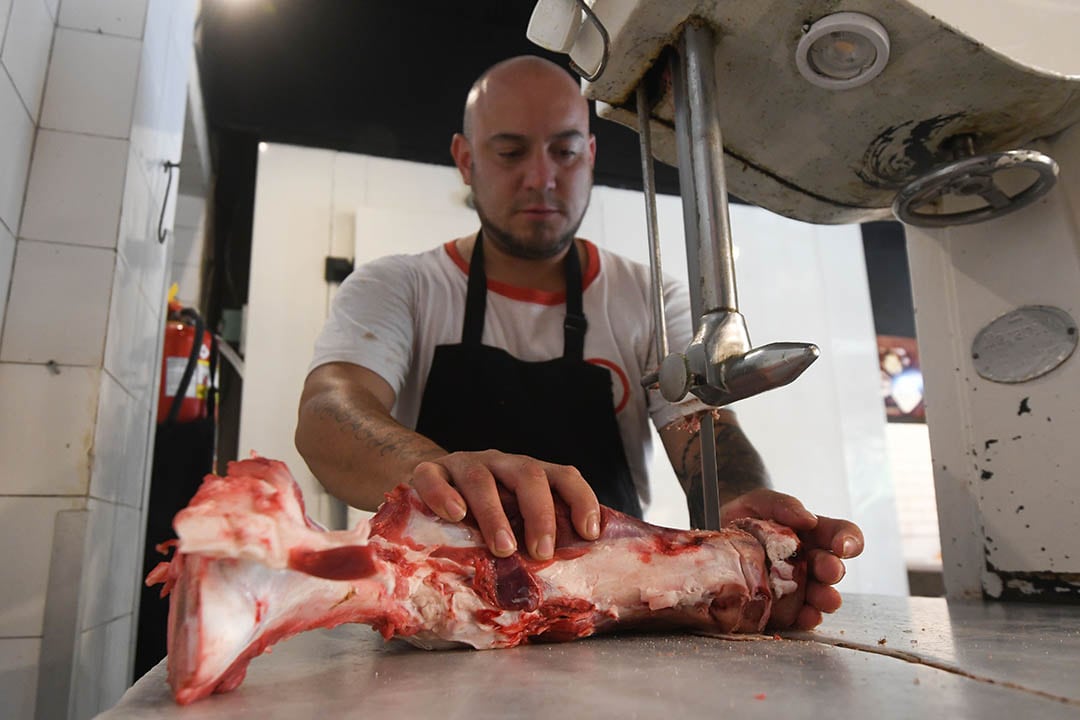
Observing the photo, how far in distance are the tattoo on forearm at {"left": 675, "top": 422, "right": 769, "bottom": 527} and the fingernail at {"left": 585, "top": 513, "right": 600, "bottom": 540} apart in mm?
441

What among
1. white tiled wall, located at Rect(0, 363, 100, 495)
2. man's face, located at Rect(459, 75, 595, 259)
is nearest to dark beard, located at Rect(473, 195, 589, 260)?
man's face, located at Rect(459, 75, 595, 259)

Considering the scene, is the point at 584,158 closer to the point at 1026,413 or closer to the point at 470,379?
the point at 470,379

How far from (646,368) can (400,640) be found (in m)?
1.01

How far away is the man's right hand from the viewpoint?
680mm

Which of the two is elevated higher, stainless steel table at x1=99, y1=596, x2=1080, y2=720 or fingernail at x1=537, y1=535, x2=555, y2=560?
fingernail at x1=537, y1=535, x2=555, y2=560

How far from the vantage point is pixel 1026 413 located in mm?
1078

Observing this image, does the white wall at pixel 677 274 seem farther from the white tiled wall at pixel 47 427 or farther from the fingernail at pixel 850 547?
the fingernail at pixel 850 547

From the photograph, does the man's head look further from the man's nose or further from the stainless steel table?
the stainless steel table

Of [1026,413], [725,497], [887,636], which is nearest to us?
[887,636]

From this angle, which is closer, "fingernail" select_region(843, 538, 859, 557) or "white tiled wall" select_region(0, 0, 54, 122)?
"fingernail" select_region(843, 538, 859, 557)

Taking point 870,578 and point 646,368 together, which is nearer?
point 646,368

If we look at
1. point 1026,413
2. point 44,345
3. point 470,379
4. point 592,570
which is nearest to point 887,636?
point 592,570

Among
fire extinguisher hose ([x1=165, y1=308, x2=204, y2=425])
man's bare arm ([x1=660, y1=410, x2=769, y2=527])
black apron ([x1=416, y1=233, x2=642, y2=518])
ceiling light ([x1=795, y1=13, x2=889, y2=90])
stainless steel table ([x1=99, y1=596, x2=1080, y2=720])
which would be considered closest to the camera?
stainless steel table ([x1=99, y1=596, x2=1080, y2=720])

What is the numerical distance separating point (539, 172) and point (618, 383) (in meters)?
0.47
